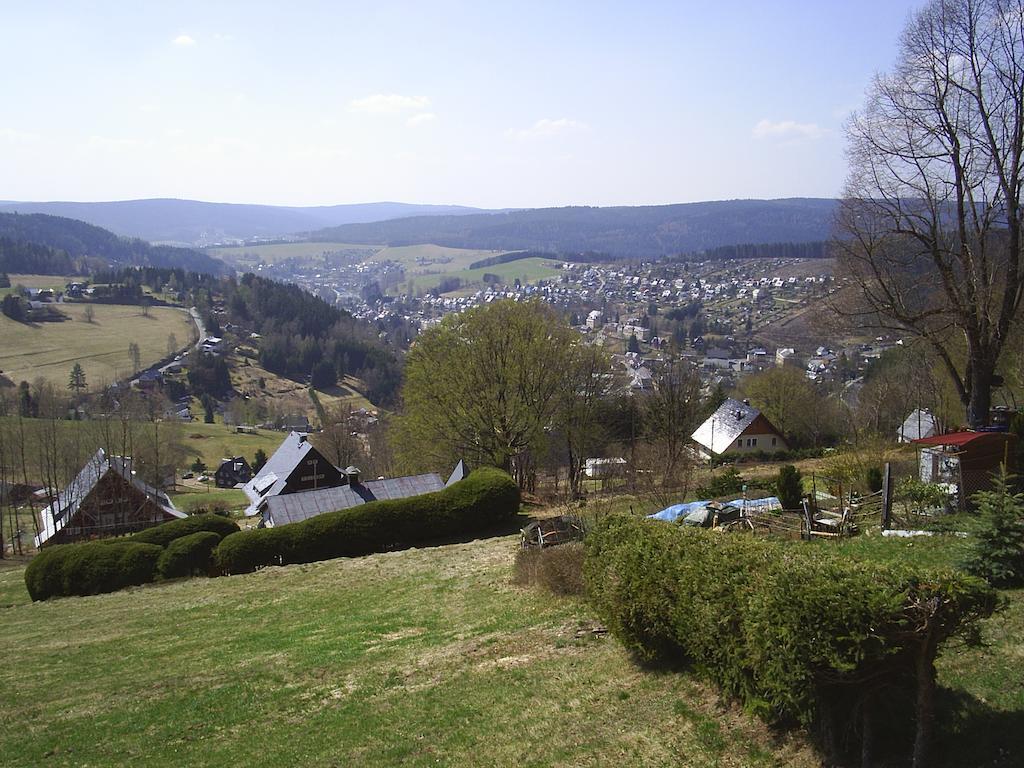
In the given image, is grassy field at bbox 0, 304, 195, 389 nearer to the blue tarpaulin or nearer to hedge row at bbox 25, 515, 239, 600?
hedge row at bbox 25, 515, 239, 600

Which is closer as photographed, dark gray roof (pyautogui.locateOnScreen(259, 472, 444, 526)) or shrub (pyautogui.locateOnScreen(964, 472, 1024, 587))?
shrub (pyautogui.locateOnScreen(964, 472, 1024, 587))

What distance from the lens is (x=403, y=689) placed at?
11719 mm

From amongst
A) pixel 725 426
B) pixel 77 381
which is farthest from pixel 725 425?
pixel 77 381

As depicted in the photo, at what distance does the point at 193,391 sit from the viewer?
12938 cm

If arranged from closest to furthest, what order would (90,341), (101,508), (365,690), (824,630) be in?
(824,630), (365,690), (101,508), (90,341)

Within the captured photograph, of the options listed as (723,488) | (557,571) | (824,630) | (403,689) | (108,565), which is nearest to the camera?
(824,630)

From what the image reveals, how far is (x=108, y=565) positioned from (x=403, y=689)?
59.7 feet

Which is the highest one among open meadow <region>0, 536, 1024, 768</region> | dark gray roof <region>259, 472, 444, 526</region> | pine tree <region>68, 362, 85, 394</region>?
open meadow <region>0, 536, 1024, 768</region>

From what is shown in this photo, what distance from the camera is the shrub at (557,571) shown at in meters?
15.5

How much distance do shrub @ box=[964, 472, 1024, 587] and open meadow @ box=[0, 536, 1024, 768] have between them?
434 mm

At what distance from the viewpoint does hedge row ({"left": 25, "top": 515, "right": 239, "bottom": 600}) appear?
2505 cm

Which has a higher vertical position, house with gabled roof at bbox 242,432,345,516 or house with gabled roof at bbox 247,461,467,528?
house with gabled roof at bbox 247,461,467,528

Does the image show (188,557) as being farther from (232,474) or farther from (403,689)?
(232,474)

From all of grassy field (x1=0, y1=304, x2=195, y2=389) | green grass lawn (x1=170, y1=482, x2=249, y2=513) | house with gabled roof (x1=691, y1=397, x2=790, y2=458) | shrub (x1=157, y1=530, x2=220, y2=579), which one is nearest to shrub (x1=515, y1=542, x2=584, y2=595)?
shrub (x1=157, y1=530, x2=220, y2=579)
